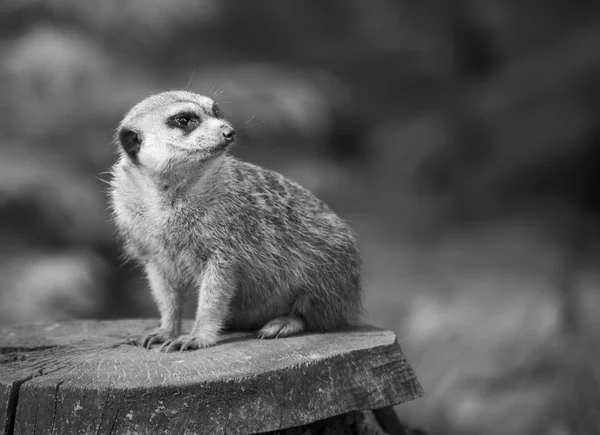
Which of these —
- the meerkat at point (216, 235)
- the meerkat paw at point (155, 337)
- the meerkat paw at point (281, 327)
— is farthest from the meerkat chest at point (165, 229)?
the meerkat paw at point (281, 327)

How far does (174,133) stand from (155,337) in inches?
39.0

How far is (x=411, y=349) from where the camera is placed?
25.2 feet

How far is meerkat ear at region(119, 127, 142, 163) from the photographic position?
393cm

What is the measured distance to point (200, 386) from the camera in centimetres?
311

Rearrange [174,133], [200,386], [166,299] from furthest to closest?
[166,299] < [174,133] < [200,386]

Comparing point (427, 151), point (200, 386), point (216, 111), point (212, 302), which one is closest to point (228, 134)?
point (216, 111)

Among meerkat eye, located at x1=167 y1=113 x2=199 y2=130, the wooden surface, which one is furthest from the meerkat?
the wooden surface

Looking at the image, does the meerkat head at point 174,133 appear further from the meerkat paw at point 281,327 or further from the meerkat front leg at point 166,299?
the meerkat paw at point 281,327

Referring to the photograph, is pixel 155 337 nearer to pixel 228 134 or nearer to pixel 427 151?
pixel 228 134

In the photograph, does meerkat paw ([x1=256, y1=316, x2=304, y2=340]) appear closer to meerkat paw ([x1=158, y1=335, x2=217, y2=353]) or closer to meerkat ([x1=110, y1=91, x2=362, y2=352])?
meerkat ([x1=110, y1=91, x2=362, y2=352])

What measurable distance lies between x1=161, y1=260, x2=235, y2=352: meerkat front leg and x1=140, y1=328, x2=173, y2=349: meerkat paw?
0.37 ft

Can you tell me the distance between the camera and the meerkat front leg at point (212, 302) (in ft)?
12.6

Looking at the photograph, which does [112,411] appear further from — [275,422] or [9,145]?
[9,145]

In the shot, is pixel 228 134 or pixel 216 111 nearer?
pixel 228 134
